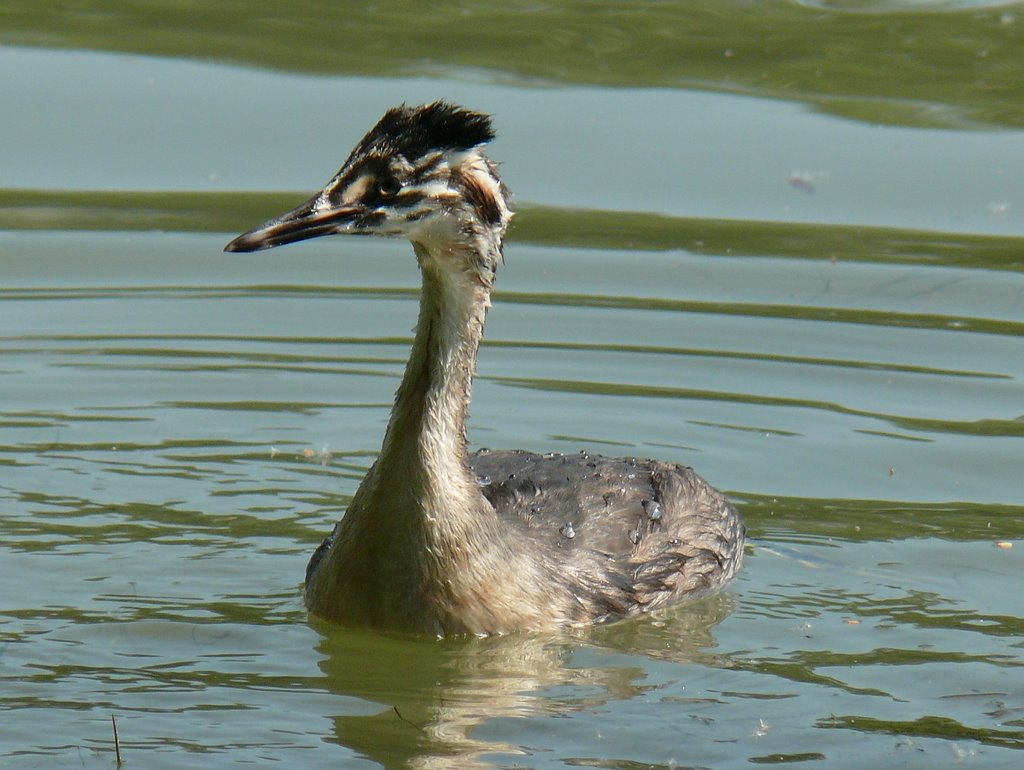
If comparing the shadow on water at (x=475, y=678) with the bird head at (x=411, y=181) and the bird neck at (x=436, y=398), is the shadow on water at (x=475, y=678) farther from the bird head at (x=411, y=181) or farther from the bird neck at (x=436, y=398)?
the bird head at (x=411, y=181)

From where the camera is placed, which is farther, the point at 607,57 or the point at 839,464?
the point at 607,57

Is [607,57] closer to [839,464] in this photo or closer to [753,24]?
[753,24]

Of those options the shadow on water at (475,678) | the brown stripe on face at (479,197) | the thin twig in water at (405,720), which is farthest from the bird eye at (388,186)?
the thin twig in water at (405,720)

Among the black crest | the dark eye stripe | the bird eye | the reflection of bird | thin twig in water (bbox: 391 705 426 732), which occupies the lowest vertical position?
thin twig in water (bbox: 391 705 426 732)

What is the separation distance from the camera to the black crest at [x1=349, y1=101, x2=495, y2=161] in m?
8.50

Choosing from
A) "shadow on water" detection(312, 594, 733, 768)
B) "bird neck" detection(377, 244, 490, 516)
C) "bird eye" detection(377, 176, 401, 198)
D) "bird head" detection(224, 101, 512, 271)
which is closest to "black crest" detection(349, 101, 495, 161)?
"bird head" detection(224, 101, 512, 271)

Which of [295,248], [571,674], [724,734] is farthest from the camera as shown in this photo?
[295,248]

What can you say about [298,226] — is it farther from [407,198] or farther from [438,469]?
[438,469]

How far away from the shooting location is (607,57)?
55.9 ft

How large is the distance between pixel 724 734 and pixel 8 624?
295 cm

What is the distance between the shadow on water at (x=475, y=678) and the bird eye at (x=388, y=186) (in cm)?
178

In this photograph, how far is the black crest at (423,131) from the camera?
8.50m

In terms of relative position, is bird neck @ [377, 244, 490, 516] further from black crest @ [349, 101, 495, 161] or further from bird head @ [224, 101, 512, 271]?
black crest @ [349, 101, 495, 161]

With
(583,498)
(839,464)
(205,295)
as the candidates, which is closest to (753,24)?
(205,295)
